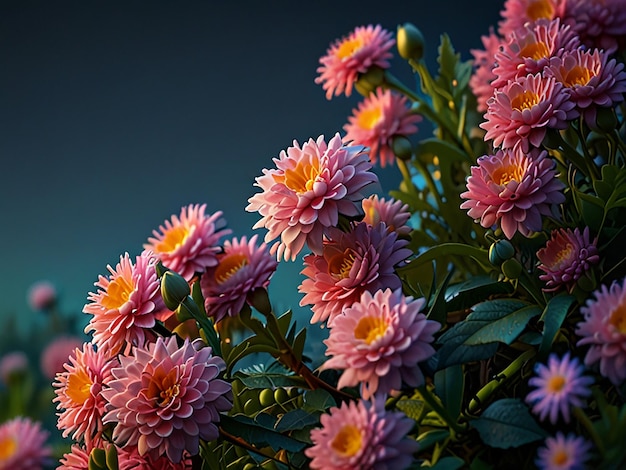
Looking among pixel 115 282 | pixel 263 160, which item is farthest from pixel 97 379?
pixel 263 160

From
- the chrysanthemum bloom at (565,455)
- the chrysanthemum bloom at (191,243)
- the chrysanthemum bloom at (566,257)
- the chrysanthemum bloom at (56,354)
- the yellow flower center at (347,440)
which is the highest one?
the chrysanthemum bloom at (56,354)

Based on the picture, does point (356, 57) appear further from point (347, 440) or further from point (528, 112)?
point (347, 440)

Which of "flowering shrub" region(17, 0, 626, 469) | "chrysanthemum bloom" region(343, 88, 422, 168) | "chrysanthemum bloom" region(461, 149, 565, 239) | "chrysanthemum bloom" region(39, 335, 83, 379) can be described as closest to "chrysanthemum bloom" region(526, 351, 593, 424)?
"flowering shrub" region(17, 0, 626, 469)

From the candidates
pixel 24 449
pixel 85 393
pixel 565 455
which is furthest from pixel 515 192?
pixel 24 449

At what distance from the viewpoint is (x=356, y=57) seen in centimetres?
63

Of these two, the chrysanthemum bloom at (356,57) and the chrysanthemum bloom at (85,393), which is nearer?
the chrysanthemum bloom at (85,393)

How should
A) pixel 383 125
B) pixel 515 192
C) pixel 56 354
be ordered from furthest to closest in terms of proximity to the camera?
pixel 56 354 < pixel 383 125 < pixel 515 192

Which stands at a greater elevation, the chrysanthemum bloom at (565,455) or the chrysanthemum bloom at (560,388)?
the chrysanthemum bloom at (560,388)

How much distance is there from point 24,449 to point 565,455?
387 mm

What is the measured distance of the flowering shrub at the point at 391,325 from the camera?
36 cm

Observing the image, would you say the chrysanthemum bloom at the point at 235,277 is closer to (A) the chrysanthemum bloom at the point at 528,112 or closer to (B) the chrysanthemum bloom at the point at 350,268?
(B) the chrysanthemum bloom at the point at 350,268

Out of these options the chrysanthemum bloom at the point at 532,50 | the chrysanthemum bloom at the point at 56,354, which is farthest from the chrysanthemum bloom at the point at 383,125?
the chrysanthemum bloom at the point at 56,354

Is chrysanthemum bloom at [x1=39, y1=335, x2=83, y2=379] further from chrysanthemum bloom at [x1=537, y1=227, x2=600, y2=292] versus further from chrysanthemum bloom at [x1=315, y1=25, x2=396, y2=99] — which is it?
chrysanthemum bloom at [x1=537, y1=227, x2=600, y2=292]

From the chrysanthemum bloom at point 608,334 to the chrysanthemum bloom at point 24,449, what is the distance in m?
0.39
